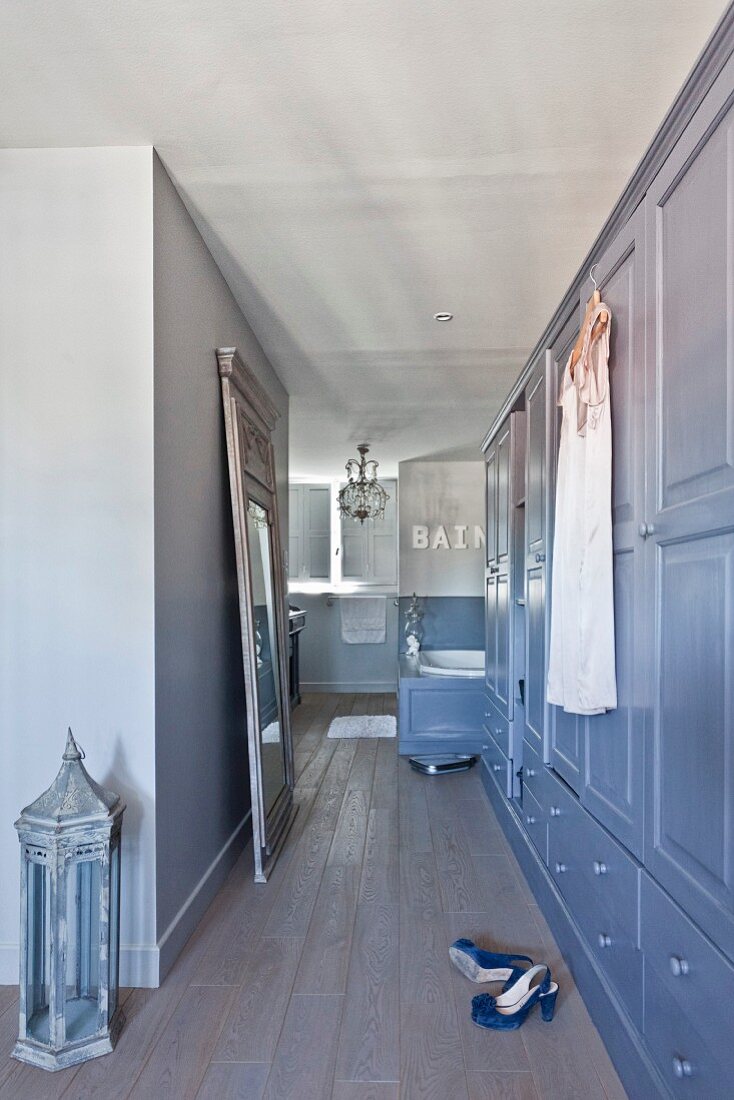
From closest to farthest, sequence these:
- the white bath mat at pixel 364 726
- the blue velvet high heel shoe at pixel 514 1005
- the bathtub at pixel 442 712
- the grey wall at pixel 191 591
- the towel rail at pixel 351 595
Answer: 1. the blue velvet high heel shoe at pixel 514 1005
2. the grey wall at pixel 191 591
3. the bathtub at pixel 442 712
4. the white bath mat at pixel 364 726
5. the towel rail at pixel 351 595

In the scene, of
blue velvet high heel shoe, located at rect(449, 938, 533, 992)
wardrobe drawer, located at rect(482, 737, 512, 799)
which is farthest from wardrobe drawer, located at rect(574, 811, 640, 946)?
wardrobe drawer, located at rect(482, 737, 512, 799)

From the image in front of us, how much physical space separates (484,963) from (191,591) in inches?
59.3

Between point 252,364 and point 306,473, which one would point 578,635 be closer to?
point 252,364

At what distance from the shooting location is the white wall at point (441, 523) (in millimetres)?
8188

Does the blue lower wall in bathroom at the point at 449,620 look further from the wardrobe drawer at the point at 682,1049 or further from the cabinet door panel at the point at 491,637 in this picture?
the wardrobe drawer at the point at 682,1049

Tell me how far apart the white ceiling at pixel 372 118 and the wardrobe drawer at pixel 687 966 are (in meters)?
1.95

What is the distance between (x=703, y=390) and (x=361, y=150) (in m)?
1.48

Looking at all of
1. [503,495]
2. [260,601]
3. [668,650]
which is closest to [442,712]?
[503,495]

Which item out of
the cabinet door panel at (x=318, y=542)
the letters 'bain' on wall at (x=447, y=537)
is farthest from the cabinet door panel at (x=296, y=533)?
the letters 'bain' on wall at (x=447, y=537)

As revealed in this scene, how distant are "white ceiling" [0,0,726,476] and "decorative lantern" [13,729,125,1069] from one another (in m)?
1.71

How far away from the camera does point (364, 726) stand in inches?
269

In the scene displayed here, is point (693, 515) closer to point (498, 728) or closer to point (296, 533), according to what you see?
point (498, 728)

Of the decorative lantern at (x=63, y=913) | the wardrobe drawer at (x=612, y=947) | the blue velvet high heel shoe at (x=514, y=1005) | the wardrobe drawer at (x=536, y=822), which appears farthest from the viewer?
the wardrobe drawer at (x=536, y=822)

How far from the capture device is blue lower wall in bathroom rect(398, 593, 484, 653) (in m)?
8.23
